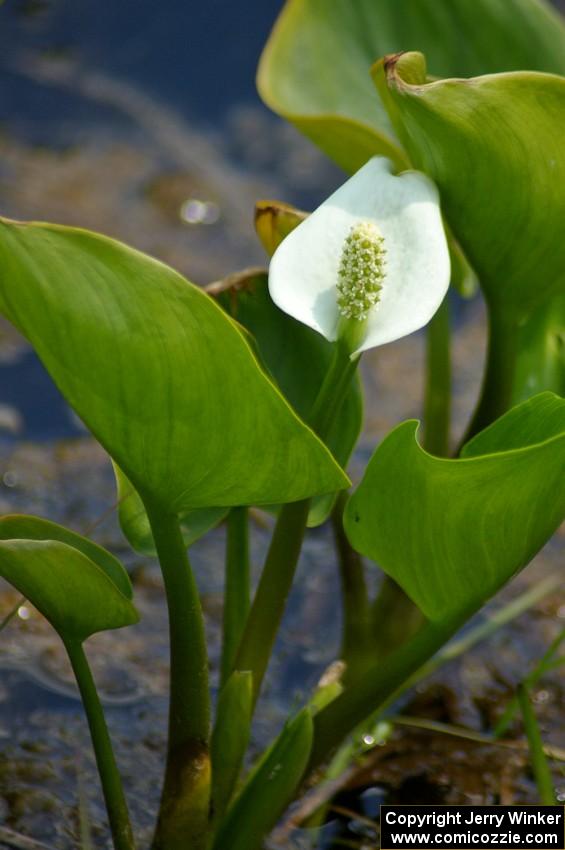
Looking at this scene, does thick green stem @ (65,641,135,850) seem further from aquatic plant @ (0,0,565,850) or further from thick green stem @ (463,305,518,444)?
thick green stem @ (463,305,518,444)

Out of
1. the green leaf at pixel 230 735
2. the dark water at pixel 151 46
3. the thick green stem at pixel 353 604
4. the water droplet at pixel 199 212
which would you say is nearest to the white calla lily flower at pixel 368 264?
the green leaf at pixel 230 735

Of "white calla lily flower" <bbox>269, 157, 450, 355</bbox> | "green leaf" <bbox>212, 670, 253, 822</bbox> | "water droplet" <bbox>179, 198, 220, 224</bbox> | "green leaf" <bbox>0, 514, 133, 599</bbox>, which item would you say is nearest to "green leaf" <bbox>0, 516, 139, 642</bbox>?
"green leaf" <bbox>0, 514, 133, 599</bbox>

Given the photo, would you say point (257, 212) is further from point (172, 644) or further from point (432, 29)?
point (432, 29)

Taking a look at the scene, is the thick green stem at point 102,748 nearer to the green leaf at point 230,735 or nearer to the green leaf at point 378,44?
the green leaf at point 230,735

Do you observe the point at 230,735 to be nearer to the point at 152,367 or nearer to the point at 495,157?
the point at 152,367

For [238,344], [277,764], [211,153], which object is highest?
[211,153]

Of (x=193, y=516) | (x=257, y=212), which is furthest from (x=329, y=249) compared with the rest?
(x=193, y=516)

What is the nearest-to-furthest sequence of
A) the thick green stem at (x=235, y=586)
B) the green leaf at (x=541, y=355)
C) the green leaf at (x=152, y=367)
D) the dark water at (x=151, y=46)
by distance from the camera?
the green leaf at (x=152, y=367) → the thick green stem at (x=235, y=586) → the green leaf at (x=541, y=355) → the dark water at (x=151, y=46)
